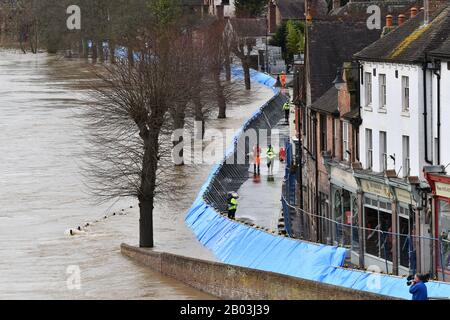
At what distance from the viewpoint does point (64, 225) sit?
5584 centimetres

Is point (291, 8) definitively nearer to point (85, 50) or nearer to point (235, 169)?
point (85, 50)

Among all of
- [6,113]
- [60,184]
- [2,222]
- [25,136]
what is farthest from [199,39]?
[2,222]

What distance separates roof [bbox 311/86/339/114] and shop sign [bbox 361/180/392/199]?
6.02m

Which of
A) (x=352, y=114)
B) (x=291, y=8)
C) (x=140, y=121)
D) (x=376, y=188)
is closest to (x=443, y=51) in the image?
(x=376, y=188)

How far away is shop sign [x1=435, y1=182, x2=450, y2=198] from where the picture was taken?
117ft

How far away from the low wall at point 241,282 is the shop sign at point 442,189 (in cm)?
575

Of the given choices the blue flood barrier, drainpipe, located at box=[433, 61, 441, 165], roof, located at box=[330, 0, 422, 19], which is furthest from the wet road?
roof, located at box=[330, 0, 422, 19]

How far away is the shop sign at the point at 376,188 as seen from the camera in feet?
130

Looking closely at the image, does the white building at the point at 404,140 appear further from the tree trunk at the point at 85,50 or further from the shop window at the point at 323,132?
the tree trunk at the point at 85,50

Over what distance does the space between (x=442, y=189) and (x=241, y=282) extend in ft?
19.8

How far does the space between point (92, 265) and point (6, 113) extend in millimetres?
64714

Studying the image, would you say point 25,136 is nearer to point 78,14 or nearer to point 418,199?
point 418,199

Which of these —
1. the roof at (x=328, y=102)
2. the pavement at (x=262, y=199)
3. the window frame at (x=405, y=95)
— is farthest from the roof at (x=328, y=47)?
the window frame at (x=405, y=95)

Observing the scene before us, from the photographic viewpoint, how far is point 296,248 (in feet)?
122
